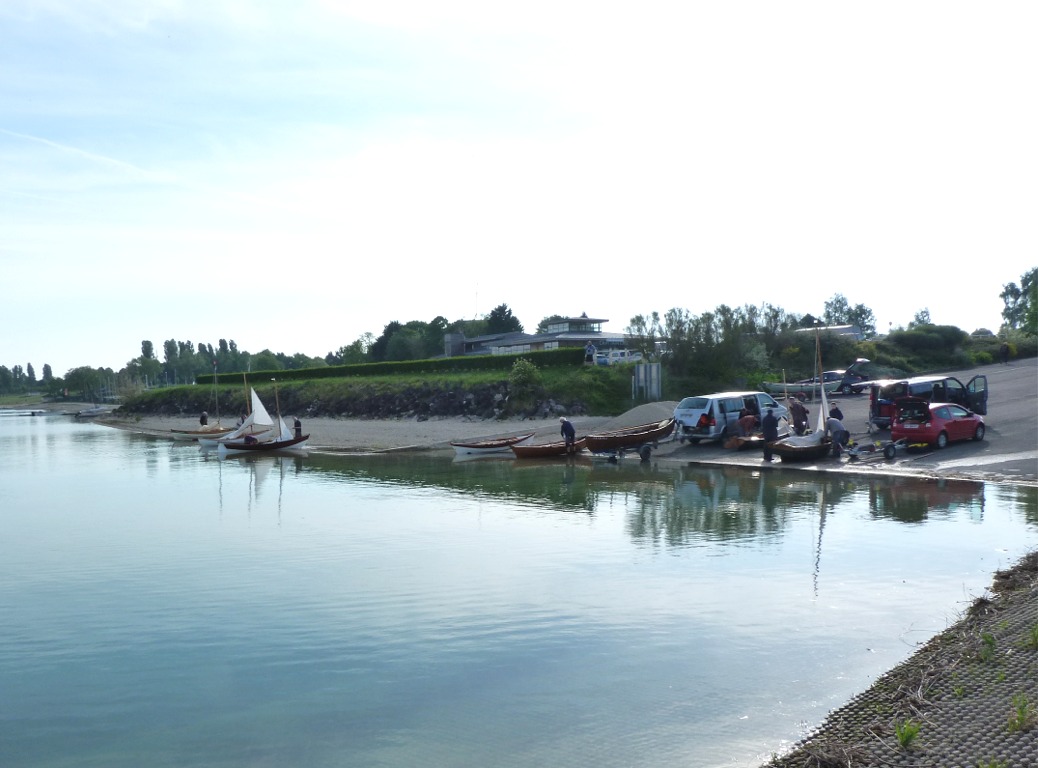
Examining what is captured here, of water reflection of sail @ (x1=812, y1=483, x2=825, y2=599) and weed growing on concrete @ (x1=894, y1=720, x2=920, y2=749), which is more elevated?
weed growing on concrete @ (x1=894, y1=720, x2=920, y2=749)

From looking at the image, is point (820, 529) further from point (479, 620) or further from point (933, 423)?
point (933, 423)

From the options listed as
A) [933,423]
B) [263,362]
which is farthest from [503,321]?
[933,423]

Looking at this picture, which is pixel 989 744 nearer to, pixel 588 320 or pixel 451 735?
pixel 451 735

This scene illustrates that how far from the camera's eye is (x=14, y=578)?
18.3 m

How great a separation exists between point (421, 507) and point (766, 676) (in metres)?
16.9

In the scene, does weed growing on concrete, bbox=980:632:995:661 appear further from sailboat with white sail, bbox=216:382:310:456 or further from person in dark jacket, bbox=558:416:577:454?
sailboat with white sail, bbox=216:382:310:456

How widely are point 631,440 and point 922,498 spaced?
15117 millimetres

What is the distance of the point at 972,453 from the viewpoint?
97.9 ft

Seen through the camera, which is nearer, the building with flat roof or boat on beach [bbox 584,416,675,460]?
boat on beach [bbox 584,416,675,460]

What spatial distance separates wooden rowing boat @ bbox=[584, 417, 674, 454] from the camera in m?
38.0

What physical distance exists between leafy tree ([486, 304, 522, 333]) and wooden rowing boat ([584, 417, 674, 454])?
76.6 meters

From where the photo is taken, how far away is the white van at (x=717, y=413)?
36.6m

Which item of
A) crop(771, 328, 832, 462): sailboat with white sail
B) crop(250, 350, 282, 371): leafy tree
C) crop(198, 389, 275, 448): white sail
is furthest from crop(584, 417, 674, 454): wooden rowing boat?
crop(250, 350, 282, 371): leafy tree

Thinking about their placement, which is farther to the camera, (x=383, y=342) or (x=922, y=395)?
(x=383, y=342)
